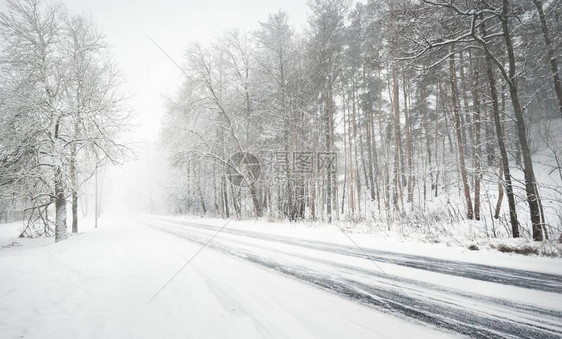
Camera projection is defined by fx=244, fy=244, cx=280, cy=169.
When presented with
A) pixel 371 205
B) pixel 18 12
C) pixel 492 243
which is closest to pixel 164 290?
pixel 492 243

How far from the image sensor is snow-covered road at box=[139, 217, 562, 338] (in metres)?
2.20

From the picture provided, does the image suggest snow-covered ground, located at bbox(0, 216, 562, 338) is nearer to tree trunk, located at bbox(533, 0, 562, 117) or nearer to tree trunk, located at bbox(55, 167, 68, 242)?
tree trunk, located at bbox(533, 0, 562, 117)

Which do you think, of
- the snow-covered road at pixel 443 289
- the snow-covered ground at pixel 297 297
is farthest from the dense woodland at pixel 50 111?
the snow-covered road at pixel 443 289

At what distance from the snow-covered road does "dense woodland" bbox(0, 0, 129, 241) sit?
9.88 metres

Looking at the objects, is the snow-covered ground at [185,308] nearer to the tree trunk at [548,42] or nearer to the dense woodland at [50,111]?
the dense woodland at [50,111]

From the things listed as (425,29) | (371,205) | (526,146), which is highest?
(425,29)

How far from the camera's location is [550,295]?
271 centimetres

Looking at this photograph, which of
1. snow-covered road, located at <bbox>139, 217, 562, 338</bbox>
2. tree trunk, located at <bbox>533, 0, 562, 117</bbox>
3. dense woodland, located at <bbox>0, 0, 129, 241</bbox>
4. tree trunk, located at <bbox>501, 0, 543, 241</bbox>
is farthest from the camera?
dense woodland, located at <bbox>0, 0, 129, 241</bbox>

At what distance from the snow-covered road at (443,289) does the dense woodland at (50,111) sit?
988 cm

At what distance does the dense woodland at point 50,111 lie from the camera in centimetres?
938

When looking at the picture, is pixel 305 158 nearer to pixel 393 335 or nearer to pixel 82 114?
pixel 82 114

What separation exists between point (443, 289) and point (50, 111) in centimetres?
1370

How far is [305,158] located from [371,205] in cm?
1207
